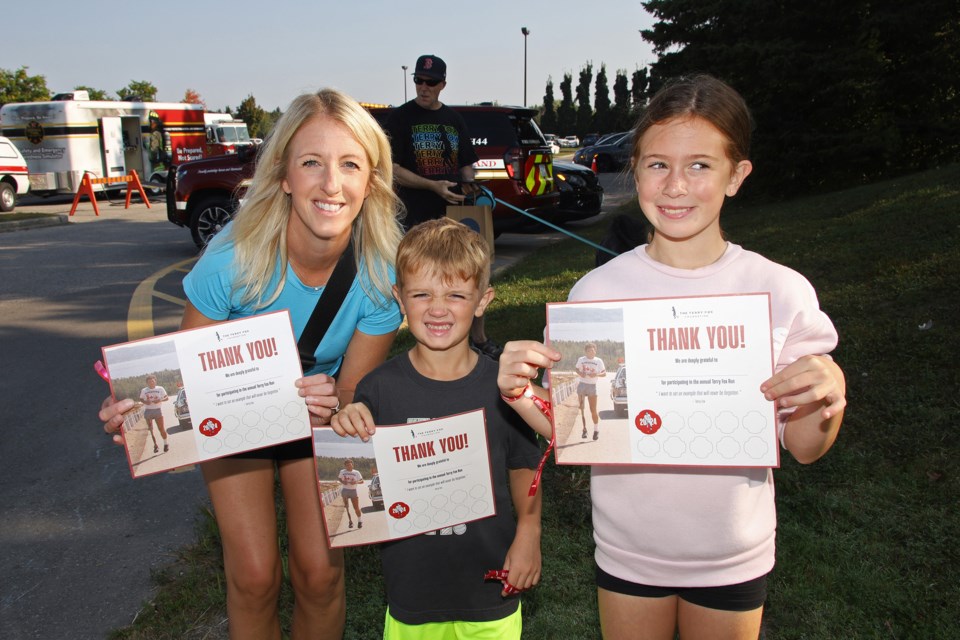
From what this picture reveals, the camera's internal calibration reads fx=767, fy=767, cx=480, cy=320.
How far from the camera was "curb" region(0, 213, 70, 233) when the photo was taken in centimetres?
1581

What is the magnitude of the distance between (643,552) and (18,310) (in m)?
8.58

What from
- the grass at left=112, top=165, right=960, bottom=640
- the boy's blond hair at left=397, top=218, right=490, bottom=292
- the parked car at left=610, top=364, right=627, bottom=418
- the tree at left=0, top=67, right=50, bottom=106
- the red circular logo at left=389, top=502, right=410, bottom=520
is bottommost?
the grass at left=112, top=165, right=960, bottom=640

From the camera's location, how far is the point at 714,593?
190 cm

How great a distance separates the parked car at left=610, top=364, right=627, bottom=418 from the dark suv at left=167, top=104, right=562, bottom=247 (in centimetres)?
939

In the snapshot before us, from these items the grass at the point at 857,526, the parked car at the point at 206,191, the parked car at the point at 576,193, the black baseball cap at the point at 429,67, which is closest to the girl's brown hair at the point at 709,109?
the grass at the point at 857,526

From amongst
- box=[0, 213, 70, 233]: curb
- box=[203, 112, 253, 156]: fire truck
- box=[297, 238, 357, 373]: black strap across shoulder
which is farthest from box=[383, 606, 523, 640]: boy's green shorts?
box=[203, 112, 253, 156]: fire truck

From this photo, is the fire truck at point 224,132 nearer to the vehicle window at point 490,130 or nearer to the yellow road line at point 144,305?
the vehicle window at point 490,130

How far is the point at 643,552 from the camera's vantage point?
1.92m

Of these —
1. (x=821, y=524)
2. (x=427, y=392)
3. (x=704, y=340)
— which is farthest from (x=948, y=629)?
(x=427, y=392)

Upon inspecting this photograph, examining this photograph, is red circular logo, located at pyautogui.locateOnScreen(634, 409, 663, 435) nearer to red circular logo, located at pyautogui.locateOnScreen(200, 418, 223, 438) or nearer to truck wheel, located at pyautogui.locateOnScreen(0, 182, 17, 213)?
red circular logo, located at pyautogui.locateOnScreen(200, 418, 223, 438)

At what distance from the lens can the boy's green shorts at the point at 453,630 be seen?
87.3 inches

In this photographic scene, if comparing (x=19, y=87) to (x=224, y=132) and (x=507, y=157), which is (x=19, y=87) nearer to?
(x=224, y=132)

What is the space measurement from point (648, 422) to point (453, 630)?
929 millimetres

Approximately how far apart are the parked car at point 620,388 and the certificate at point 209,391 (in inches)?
34.3
